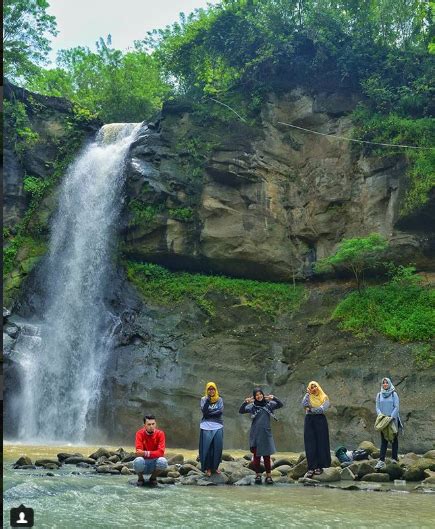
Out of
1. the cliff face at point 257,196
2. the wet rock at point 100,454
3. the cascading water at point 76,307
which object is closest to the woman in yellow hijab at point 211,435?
the wet rock at point 100,454

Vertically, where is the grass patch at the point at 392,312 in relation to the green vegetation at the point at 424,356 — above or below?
above

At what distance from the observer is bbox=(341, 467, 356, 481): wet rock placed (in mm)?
10023

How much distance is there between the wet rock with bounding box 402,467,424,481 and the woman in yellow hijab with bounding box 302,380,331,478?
129 centimetres

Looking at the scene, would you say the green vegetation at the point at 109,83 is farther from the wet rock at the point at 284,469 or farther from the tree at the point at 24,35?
the wet rock at the point at 284,469

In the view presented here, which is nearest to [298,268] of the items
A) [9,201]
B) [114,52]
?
[9,201]

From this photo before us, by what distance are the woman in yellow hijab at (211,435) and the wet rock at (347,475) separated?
2106 mm

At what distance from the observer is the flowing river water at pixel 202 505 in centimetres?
612

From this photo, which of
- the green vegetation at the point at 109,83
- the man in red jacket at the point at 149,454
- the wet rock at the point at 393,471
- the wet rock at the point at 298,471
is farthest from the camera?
the green vegetation at the point at 109,83

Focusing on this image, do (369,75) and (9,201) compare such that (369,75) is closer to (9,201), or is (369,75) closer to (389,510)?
(9,201)

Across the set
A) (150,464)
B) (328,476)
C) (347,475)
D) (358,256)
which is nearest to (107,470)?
(150,464)

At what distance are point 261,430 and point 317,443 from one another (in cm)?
99

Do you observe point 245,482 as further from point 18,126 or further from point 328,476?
point 18,126

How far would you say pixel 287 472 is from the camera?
35.3ft

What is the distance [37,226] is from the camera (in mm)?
23000
